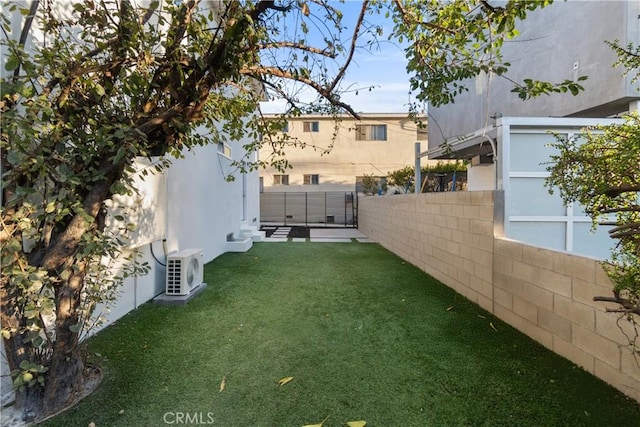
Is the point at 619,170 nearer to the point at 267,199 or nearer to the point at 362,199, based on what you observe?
the point at 362,199

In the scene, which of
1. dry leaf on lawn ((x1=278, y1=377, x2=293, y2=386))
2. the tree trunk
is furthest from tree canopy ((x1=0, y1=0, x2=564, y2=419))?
dry leaf on lawn ((x1=278, y1=377, x2=293, y2=386))

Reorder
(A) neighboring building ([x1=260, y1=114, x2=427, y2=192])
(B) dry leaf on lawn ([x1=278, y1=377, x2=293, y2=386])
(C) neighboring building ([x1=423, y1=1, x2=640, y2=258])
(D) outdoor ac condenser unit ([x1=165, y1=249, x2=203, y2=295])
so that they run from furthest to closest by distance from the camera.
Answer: (A) neighboring building ([x1=260, y1=114, x2=427, y2=192]) < (D) outdoor ac condenser unit ([x1=165, y1=249, x2=203, y2=295]) < (C) neighboring building ([x1=423, y1=1, x2=640, y2=258]) < (B) dry leaf on lawn ([x1=278, y1=377, x2=293, y2=386])

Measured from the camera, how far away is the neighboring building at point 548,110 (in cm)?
419

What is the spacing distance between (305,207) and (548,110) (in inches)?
504

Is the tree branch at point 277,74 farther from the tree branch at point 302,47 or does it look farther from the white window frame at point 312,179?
the white window frame at point 312,179

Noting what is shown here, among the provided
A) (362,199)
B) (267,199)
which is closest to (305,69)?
(362,199)

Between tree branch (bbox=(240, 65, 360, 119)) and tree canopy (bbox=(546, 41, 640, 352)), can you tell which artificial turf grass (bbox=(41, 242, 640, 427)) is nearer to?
tree canopy (bbox=(546, 41, 640, 352))

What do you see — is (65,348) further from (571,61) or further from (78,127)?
(571,61)

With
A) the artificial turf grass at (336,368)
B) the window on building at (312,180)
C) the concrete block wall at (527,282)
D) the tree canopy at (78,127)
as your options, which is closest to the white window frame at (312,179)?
the window on building at (312,180)

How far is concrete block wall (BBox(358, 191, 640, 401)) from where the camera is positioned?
7.63ft

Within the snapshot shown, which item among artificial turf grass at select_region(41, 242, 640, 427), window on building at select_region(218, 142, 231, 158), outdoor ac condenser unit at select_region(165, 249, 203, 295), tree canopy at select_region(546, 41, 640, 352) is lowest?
artificial turf grass at select_region(41, 242, 640, 427)

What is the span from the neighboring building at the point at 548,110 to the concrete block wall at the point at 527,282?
0.47 m

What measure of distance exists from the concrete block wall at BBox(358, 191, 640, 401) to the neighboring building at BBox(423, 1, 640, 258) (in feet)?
1.55

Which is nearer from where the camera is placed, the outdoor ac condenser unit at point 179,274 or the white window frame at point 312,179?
the outdoor ac condenser unit at point 179,274
